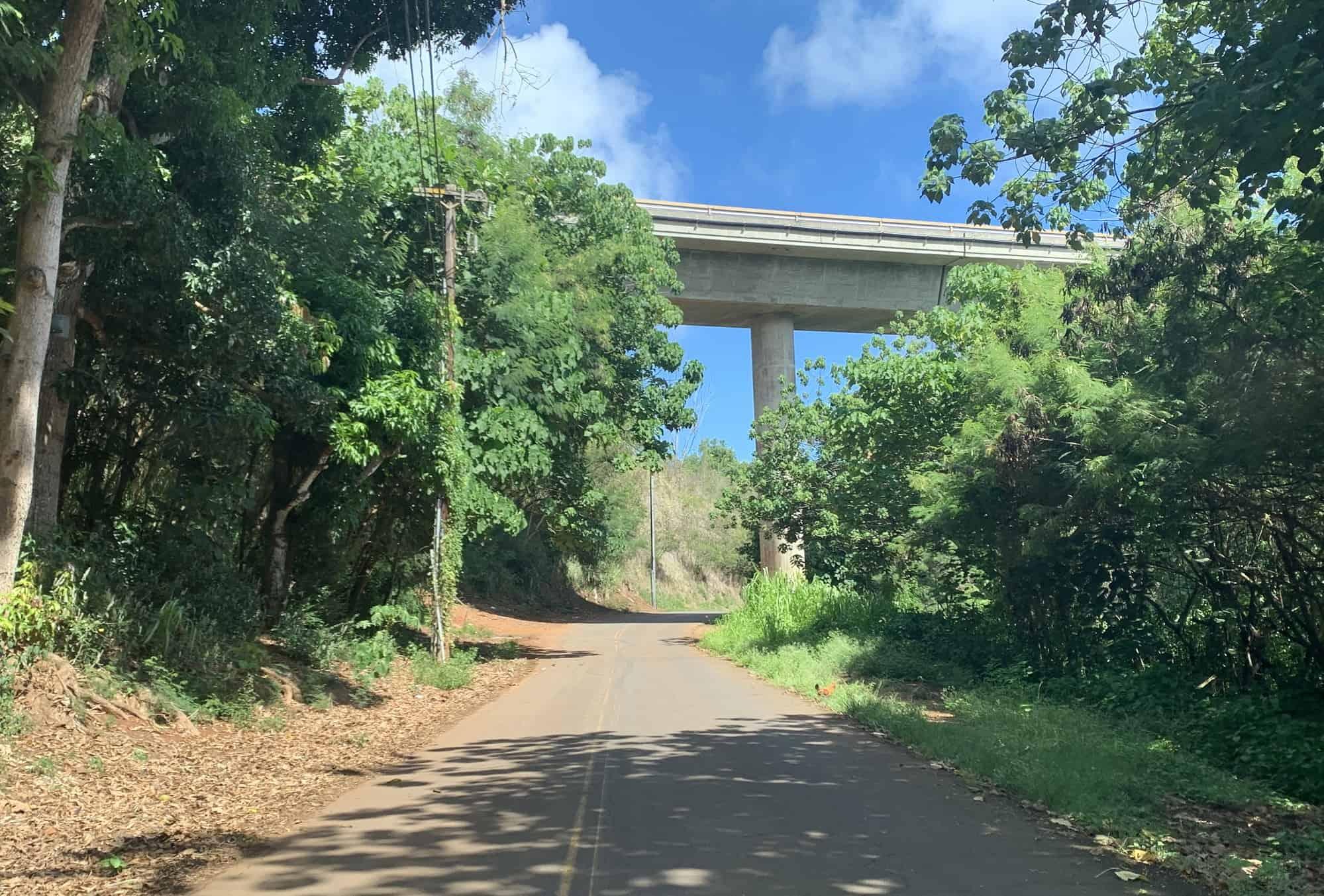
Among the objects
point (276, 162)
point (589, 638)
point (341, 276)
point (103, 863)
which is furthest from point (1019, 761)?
point (589, 638)

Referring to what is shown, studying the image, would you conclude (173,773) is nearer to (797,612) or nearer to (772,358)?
(797,612)

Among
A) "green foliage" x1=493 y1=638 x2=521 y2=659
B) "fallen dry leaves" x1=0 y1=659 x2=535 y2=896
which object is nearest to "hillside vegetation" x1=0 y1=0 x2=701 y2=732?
"fallen dry leaves" x1=0 y1=659 x2=535 y2=896

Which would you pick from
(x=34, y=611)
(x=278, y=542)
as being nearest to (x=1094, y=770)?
(x=34, y=611)

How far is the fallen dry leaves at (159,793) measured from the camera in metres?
6.10

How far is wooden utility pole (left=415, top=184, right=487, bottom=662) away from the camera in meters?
18.2

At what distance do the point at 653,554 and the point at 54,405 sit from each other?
49892mm

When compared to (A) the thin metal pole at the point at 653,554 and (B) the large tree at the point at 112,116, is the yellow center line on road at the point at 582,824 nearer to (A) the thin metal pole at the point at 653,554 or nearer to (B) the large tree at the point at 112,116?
(B) the large tree at the point at 112,116

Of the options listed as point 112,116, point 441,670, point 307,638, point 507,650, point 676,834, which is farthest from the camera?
point 507,650

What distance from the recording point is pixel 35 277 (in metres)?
9.22

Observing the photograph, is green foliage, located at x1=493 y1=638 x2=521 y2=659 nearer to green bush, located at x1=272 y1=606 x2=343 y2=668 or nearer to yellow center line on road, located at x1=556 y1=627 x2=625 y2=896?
green bush, located at x1=272 y1=606 x2=343 y2=668

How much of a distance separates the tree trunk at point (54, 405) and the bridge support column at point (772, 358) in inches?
786

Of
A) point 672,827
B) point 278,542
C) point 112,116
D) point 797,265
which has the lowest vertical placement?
point 672,827

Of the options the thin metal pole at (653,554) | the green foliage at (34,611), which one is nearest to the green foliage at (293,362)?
the green foliage at (34,611)

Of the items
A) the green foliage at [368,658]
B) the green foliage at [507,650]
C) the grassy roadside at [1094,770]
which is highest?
the green foliage at [368,658]
